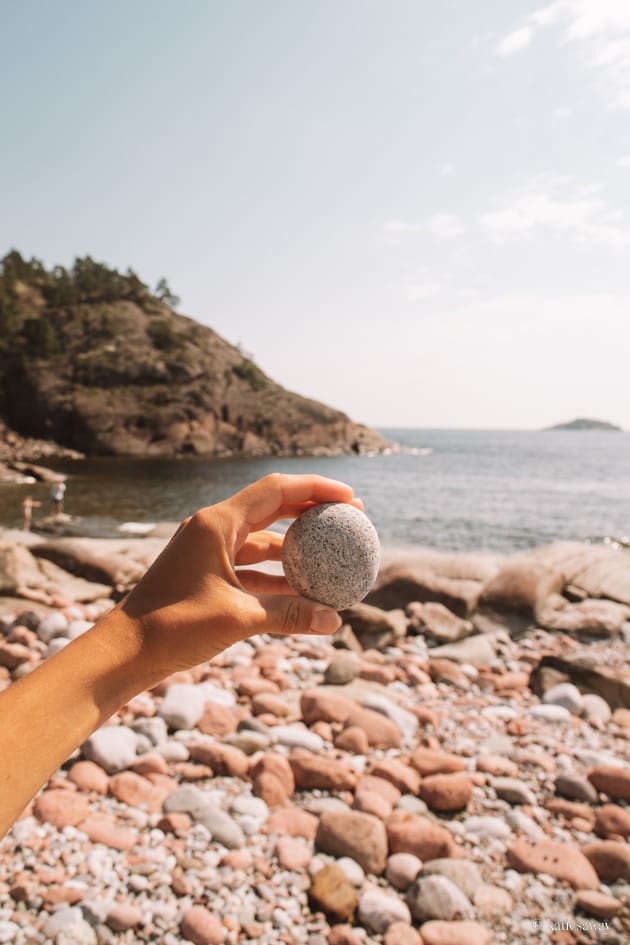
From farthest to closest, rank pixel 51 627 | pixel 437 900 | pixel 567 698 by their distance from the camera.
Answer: pixel 51 627, pixel 567 698, pixel 437 900

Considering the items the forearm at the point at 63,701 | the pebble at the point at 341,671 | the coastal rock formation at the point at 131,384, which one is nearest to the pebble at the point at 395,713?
the pebble at the point at 341,671

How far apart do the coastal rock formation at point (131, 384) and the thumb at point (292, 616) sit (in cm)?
6537

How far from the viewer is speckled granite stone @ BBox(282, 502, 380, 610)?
274 centimetres

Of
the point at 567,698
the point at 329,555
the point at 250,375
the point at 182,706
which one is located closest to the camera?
the point at 329,555

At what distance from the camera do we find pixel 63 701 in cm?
179

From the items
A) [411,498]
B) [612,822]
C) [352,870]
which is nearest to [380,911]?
[352,870]

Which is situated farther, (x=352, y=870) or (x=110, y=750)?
(x=110, y=750)

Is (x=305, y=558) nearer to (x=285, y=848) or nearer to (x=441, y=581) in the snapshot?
(x=285, y=848)

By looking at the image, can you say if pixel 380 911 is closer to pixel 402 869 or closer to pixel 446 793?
pixel 402 869

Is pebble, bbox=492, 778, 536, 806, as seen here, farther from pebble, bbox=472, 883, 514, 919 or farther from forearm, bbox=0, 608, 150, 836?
forearm, bbox=0, 608, 150, 836

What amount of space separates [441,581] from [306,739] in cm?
639

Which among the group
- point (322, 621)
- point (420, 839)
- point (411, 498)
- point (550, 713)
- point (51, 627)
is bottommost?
point (411, 498)

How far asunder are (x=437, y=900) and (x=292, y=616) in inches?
102

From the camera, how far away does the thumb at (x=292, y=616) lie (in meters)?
2.19
